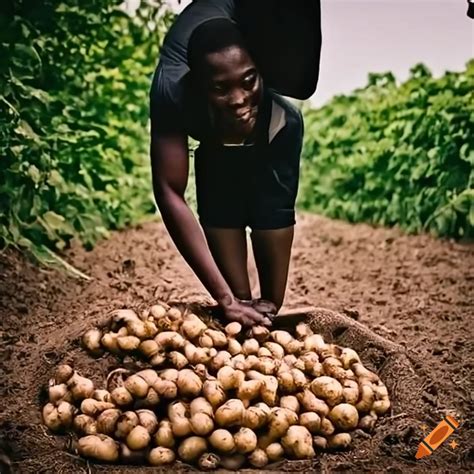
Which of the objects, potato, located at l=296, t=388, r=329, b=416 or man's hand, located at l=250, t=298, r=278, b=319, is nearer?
potato, located at l=296, t=388, r=329, b=416

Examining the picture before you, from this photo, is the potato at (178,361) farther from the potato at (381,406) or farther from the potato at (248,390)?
the potato at (381,406)

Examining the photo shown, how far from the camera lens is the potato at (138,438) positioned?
7.27 ft

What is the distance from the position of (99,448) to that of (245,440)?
373mm

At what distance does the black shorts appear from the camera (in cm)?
262

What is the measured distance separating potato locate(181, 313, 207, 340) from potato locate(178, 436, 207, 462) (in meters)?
0.33

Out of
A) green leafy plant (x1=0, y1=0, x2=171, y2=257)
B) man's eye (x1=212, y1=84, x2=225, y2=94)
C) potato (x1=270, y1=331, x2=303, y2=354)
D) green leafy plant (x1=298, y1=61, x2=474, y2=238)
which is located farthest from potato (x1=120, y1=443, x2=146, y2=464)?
green leafy plant (x1=298, y1=61, x2=474, y2=238)

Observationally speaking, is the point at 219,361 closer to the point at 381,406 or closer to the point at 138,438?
the point at 138,438

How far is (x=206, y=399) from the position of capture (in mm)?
2275

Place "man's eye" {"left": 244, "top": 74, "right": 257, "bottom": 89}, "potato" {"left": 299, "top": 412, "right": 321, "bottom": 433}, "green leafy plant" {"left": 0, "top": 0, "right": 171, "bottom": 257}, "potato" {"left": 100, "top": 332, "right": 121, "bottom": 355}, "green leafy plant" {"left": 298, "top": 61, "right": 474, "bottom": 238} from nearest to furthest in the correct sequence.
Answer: "potato" {"left": 299, "top": 412, "right": 321, "bottom": 433}
"potato" {"left": 100, "top": 332, "right": 121, "bottom": 355}
"man's eye" {"left": 244, "top": 74, "right": 257, "bottom": 89}
"green leafy plant" {"left": 0, "top": 0, "right": 171, "bottom": 257}
"green leafy plant" {"left": 298, "top": 61, "right": 474, "bottom": 238}

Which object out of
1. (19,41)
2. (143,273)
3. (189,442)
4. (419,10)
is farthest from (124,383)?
(419,10)

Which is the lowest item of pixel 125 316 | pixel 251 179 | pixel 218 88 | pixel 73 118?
pixel 125 316

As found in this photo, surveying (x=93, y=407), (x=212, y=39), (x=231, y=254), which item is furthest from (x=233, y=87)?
(x=93, y=407)

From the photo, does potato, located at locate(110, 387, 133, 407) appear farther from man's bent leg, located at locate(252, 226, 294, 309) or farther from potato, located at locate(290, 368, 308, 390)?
man's bent leg, located at locate(252, 226, 294, 309)

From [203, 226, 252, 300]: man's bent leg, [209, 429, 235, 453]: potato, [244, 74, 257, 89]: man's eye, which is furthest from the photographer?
[203, 226, 252, 300]: man's bent leg
